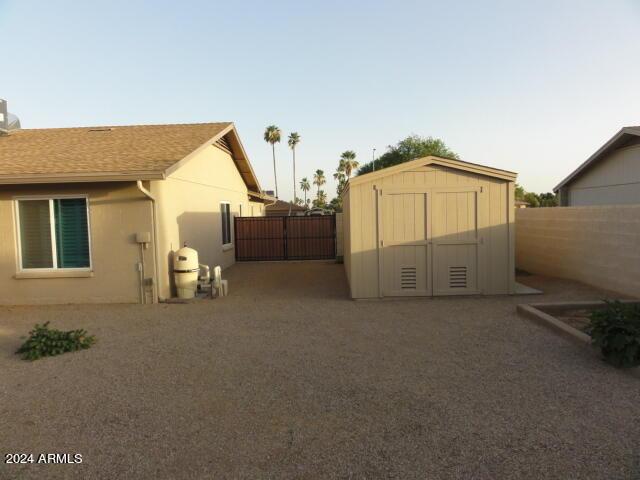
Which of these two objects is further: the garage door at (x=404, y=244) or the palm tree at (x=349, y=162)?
the palm tree at (x=349, y=162)

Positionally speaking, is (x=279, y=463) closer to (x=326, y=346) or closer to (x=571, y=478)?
(x=571, y=478)

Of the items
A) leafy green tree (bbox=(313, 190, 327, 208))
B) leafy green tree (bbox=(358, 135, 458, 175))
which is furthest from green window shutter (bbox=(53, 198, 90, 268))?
leafy green tree (bbox=(313, 190, 327, 208))

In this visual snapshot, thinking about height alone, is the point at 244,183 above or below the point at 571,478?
above

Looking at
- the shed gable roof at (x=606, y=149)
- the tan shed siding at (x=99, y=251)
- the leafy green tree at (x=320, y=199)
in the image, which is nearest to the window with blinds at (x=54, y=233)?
the tan shed siding at (x=99, y=251)

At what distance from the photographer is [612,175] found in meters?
15.6

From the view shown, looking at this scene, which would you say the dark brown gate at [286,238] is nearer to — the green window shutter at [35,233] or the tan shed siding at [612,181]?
the green window shutter at [35,233]

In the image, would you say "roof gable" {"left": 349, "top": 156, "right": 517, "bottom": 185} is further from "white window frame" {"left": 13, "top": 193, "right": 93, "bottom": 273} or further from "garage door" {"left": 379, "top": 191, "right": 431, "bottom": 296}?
"white window frame" {"left": 13, "top": 193, "right": 93, "bottom": 273}

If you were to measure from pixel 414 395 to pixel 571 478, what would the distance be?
162 centimetres

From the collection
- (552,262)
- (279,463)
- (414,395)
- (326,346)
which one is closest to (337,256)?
(552,262)

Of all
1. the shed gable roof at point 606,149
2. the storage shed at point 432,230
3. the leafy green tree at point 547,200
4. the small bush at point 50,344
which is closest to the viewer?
the small bush at point 50,344

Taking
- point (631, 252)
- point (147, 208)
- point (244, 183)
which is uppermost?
point (244, 183)

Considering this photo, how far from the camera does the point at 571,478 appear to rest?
3.05m

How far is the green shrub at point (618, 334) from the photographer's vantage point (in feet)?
16.4

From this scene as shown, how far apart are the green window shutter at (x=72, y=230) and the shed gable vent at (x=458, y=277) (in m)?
7.46
